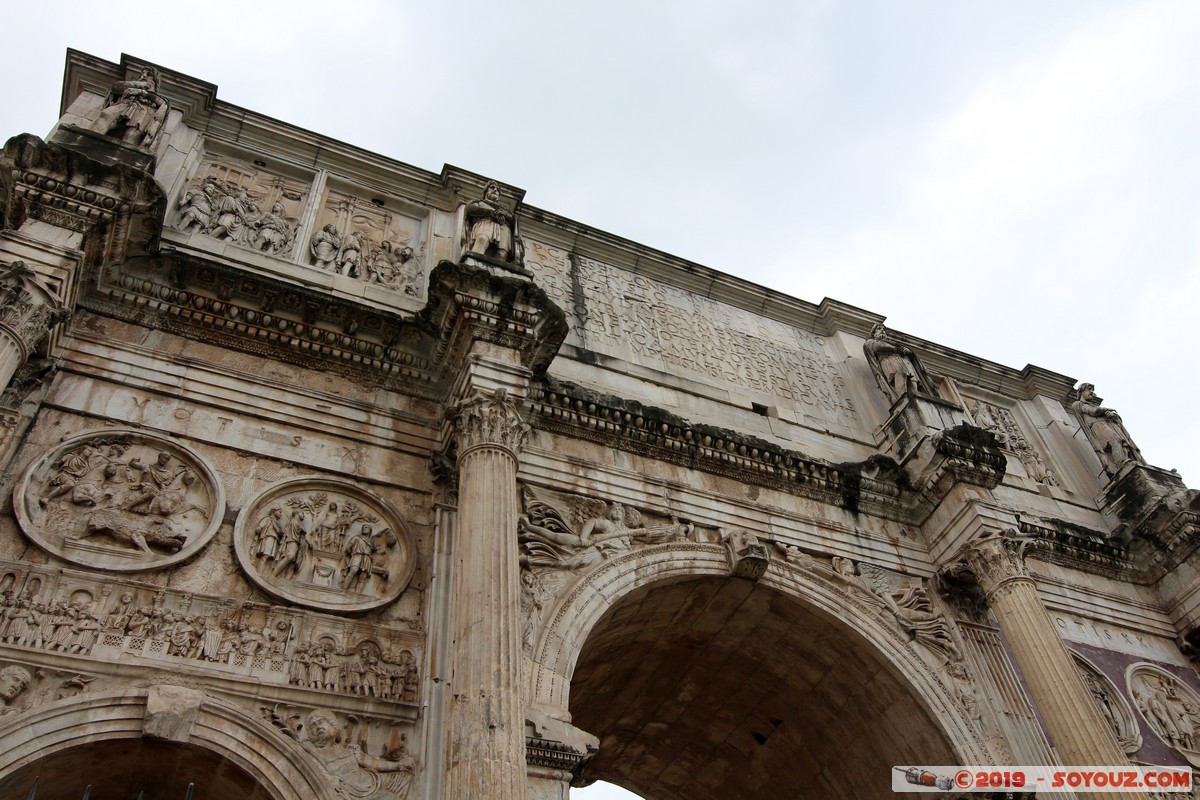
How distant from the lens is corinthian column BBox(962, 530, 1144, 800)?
8.94m

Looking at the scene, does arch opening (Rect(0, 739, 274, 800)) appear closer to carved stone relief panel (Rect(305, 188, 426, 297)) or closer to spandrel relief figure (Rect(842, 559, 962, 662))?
carved stone relief panel (Rect(305, 188, 426, 297))


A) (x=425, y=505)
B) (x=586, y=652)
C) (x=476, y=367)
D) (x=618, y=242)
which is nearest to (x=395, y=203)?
(x=618, y=242)

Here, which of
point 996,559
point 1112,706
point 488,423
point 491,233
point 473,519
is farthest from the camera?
point 1112,706

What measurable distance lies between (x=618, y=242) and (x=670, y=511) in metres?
5.33

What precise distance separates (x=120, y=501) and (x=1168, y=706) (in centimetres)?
1185

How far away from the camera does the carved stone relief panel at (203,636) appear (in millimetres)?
6789

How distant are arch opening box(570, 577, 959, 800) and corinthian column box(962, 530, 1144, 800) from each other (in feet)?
3.61

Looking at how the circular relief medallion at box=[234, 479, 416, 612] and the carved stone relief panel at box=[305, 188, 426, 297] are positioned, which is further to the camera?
the carved stone relief panel at box=[305, 188, 426, 297]

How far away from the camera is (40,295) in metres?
7.63

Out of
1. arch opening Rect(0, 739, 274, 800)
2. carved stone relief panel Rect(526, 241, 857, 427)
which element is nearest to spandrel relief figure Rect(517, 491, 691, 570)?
carved stone relief panel Rect(526, 241, 857, 427)

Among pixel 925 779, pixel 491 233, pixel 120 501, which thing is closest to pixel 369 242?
pixel 491 233

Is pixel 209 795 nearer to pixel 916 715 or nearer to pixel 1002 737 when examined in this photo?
pixel 916 715

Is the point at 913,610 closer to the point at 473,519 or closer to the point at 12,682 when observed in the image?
the point at 473,519

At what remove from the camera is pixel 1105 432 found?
15.1 m
